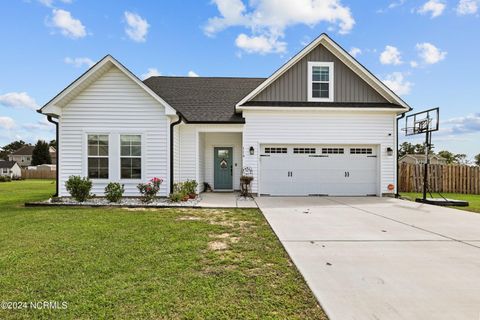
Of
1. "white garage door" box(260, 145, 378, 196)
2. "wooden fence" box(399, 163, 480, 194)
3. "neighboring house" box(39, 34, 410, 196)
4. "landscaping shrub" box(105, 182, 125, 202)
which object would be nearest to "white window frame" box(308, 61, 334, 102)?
"neighboring house" box(39, 34, 410, 196)

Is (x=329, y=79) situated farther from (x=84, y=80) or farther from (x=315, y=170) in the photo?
(x=84, y=80)

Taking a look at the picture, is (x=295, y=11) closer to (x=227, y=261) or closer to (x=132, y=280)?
(x=227, y=261)

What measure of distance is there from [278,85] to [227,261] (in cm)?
950

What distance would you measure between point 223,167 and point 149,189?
16.2ft

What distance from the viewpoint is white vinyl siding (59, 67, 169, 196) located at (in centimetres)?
1030

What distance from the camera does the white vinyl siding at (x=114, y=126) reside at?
33.8ft

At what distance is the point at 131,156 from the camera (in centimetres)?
1044

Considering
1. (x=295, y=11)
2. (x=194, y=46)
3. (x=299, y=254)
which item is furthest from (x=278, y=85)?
(x=299, y=254)

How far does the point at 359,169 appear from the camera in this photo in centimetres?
1227

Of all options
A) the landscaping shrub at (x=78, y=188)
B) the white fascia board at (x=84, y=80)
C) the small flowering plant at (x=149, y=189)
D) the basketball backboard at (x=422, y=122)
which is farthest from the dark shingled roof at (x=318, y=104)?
the landscaping shrub at (x=78, y=188)

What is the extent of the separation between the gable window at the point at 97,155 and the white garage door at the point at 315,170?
250 inches

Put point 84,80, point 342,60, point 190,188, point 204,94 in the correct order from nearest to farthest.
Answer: point 84,80, point 190,188, point 342,60, point 204,94

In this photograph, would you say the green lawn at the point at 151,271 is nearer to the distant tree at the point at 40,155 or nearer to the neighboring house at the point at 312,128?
the neighboring house at the point at 312,128

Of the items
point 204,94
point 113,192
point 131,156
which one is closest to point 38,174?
point 204,94
